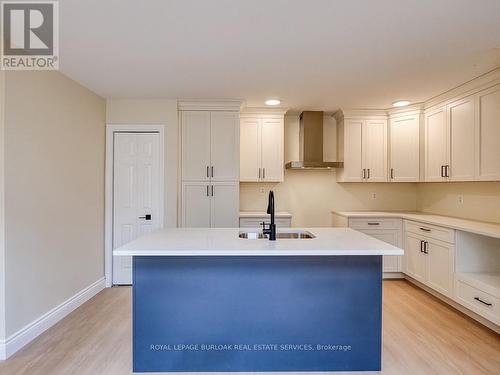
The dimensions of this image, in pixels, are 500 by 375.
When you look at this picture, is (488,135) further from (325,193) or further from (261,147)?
(261,147)

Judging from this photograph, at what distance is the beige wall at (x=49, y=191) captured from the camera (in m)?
2.34

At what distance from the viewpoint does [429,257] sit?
137 inches

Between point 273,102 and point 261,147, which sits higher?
point 273,102

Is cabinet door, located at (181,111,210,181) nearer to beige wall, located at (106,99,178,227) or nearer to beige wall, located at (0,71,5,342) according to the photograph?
beige wall, located at (106,99,178,227)

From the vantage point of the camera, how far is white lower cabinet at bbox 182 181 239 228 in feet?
12.8

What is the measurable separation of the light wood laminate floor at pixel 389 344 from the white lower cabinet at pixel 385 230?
81 centimetres

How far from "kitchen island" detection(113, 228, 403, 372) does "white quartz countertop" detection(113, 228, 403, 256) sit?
5 cm

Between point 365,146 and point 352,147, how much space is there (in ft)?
0.66

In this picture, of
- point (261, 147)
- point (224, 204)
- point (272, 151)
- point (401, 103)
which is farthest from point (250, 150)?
point (401, 103)

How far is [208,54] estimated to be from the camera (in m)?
2.53

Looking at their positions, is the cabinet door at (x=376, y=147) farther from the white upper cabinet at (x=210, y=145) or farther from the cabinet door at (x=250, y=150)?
the white upper cabinet at (x=210, y=145)

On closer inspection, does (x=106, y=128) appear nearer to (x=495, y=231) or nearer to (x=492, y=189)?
(x=495, y=231)

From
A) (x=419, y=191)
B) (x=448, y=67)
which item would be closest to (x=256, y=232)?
(x=448, y=67)

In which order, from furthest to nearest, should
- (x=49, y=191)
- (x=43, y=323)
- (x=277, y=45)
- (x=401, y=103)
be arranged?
(x=401, y=103)
(x=49, y=191)
(x=43, y=323)
(x=277, y=45)
